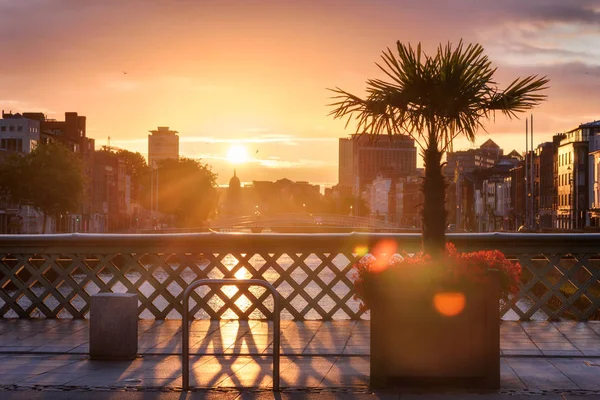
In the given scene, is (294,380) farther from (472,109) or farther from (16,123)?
(16,123)

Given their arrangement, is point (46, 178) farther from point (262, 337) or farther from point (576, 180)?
point (262, 337)

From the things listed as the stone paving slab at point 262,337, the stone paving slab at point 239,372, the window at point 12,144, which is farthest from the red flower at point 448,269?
the window at point 12,144

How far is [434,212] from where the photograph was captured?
1105 cm

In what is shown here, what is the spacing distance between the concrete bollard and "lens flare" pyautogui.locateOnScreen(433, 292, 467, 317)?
4.08 m

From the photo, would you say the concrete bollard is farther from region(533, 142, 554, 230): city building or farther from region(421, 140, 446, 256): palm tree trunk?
region(533, 142, 554, 230): city building

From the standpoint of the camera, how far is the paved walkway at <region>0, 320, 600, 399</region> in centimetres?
1025

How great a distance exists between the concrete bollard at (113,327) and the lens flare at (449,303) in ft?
13.4

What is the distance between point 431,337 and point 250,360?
2808 millimetres

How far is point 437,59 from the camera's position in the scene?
38.0 ft

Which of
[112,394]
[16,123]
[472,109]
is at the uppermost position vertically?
[16,123]

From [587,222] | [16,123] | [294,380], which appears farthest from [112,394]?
[16,123]

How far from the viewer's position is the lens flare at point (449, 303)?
10125 mm

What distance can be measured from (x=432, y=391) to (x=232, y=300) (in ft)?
22.1

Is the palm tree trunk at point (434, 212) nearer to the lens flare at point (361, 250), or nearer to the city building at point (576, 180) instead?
the lens flare at point (361, 250)
